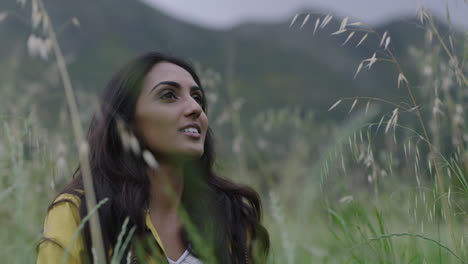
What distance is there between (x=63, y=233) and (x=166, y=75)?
85cm

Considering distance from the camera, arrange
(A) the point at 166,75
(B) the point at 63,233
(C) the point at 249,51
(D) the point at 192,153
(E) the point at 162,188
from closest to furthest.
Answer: (B) the point at 63,233 < (D) the point at 192,153 < (E) the point at 162,188 < (A) the point at 166,75 < (C) the point at 249,51

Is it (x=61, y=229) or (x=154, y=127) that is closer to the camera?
(x=61, y=229)

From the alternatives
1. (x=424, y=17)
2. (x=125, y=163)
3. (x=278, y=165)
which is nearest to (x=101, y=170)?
(x=125, y=163)

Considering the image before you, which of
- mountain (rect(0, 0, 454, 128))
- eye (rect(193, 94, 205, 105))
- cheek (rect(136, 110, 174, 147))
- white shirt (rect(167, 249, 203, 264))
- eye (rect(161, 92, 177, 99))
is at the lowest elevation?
→ mountain (rect(0, 0, 454, 128))

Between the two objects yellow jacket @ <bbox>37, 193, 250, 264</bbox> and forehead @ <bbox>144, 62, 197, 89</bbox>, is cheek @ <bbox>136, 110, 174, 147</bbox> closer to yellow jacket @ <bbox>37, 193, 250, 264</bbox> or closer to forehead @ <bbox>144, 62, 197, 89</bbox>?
forehead @ <bbox>144, 62, 197, 89</bbox>

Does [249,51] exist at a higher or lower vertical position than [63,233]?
lower

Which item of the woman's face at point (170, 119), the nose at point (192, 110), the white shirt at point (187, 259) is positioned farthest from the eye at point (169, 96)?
the white shirt at point (187, 259)

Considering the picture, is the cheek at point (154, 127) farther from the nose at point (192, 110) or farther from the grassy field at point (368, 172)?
the grassy field at point (368, 172)

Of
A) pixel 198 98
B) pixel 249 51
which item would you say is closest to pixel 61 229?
pixel 198 98

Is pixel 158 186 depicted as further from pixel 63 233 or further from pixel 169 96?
pixel 63 233

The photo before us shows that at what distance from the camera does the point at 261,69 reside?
13150cm

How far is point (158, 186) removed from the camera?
2.22 metres

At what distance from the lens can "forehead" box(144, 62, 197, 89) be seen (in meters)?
2.30

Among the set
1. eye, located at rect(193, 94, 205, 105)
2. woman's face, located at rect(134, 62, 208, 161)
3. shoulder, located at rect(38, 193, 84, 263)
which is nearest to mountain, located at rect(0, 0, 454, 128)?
eye, located at rect(193, 94, 205, 105)
